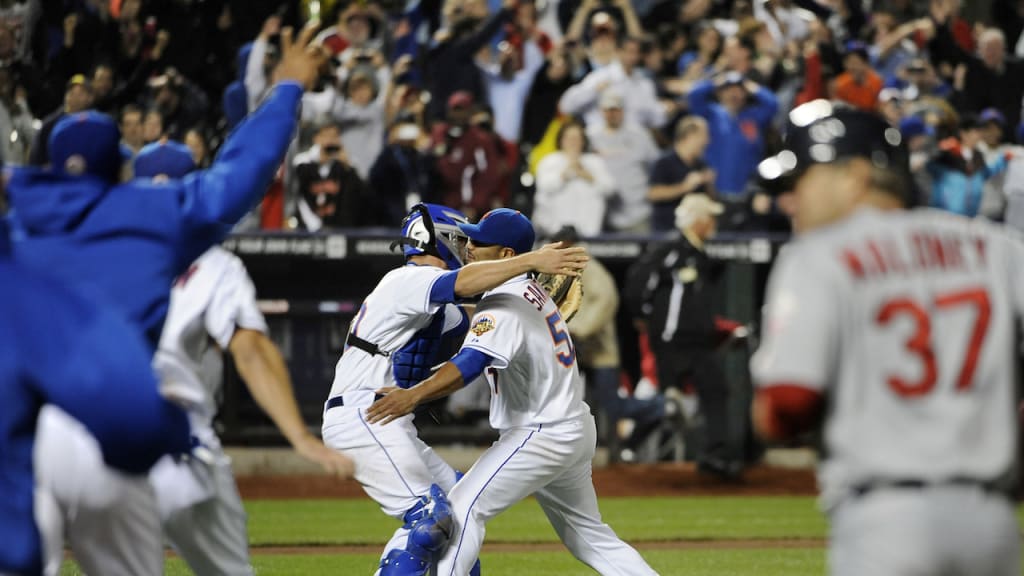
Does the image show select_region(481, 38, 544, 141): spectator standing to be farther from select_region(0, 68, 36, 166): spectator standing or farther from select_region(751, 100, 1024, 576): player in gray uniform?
select_region(751, 100, 1024, 576): player in gray uniform

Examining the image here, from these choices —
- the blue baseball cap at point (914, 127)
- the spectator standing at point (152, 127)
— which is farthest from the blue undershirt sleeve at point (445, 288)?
the blue baseball cap at point (914, 127)

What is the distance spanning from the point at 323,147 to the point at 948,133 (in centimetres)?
647

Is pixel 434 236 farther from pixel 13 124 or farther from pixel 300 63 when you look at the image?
pixel 13 124

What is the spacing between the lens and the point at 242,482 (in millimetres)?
14305

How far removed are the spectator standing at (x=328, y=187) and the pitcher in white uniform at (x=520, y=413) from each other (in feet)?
23.8

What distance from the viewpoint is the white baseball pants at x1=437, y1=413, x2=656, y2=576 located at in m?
6.75

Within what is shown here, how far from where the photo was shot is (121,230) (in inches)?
179

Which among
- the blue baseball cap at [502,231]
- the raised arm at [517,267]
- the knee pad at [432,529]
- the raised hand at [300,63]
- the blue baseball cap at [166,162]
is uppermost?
the raised hand at [300,63]

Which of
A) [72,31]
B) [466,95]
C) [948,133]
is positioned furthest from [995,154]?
[72,31]

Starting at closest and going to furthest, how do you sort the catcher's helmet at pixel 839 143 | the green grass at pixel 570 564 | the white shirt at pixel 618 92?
the catcher's helmet at pixel 839 143, the green grass at pixel 570 564, the white shirt at pixel 618 92

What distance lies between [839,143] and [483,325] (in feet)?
10.9

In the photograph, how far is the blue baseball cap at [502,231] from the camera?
7344mm

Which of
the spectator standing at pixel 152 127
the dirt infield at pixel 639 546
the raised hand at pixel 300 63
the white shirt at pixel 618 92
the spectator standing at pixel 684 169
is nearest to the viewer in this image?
the raised hand at pixel 300 63

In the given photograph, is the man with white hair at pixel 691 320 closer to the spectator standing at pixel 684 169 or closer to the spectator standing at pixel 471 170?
the spectator standing at pixel 684 169
